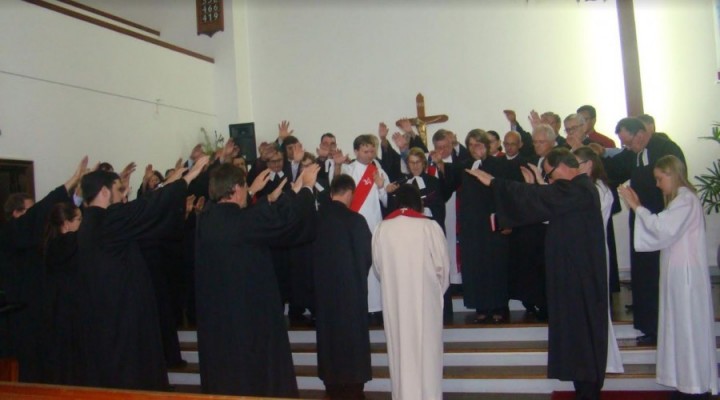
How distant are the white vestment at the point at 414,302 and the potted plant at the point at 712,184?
4844mm

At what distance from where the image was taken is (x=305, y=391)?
598 centimetres

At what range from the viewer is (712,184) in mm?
8258

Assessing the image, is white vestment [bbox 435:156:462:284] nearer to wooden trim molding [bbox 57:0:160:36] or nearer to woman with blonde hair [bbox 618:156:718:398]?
woman with blonde hair [bbox 618:156:718:398]

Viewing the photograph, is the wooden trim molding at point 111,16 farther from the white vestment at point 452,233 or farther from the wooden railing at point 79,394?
the wooden railing at point 79,394

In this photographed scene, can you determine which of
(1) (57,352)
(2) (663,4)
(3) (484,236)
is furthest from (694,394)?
(2) (663,4)

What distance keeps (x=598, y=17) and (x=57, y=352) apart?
8.76 m

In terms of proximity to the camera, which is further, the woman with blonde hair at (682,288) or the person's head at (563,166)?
the person's head at (563,166)

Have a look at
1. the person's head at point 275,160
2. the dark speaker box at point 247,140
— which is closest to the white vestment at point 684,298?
the person's head at point 275,160

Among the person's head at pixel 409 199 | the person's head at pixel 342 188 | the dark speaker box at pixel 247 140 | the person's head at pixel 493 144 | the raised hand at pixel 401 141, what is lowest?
the person's head at pixel 409 199

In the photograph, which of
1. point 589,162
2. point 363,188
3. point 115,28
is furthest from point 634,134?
point 115,28

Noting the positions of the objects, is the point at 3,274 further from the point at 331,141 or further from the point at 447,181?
the point at 447,181

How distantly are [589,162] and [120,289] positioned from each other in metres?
3.79

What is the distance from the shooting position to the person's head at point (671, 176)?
4812mm

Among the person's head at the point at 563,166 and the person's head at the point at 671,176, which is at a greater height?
the person's head at the point at 563,166
